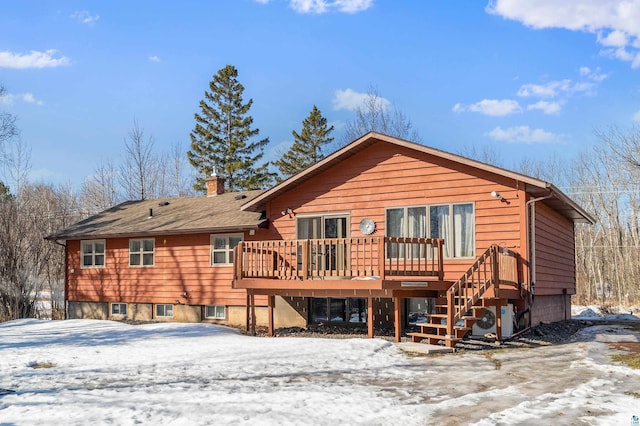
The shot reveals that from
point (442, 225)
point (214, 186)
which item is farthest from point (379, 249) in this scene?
point (214, 186)

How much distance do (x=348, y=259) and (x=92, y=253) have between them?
453 inches

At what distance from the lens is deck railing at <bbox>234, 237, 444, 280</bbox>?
13.7 m

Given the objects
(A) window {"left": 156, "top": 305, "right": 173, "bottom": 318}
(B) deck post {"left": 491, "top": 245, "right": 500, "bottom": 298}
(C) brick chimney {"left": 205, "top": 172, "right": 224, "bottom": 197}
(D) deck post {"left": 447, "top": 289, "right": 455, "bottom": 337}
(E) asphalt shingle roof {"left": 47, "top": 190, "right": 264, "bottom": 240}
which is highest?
(C) brick chimney {"left": 205, "top": 172, "right": 224, "bottom": 197}

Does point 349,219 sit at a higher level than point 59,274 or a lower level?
higher

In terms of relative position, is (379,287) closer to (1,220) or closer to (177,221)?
(177,221)

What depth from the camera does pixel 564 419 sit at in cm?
679

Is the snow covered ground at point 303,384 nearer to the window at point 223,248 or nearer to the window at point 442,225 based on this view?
the window at point 442,225

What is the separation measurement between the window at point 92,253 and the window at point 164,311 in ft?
9.89

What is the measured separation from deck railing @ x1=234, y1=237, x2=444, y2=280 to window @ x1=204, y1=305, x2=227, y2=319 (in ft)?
10.5

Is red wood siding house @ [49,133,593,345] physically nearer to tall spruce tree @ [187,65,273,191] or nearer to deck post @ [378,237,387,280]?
deck post @ [378,237,387,280]

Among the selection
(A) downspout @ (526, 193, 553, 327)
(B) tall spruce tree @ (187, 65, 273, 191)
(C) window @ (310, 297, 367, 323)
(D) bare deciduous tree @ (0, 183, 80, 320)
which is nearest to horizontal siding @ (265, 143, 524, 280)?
(A) downspout @ (526, 193, 553, 327)

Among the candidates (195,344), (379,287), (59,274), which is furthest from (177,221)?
(59,274)

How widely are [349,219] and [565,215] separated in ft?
24.9

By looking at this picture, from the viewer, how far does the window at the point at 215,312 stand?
19562 mm
